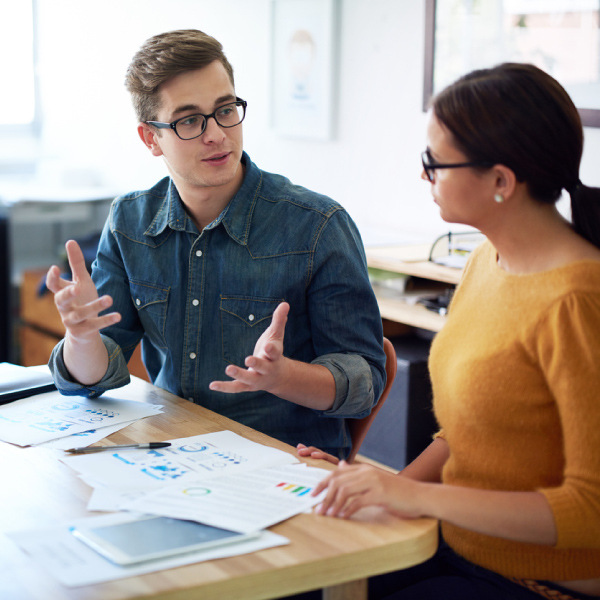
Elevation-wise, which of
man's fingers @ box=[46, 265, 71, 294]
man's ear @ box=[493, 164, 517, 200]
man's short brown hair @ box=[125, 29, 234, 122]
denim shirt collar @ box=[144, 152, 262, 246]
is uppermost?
man's short brown hair @ box=[125, 29, 234, 122]

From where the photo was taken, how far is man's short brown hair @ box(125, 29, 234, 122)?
1591 millimetres

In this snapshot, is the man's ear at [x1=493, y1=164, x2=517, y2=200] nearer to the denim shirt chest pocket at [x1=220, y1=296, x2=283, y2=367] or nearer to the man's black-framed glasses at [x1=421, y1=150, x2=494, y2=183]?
the man's black-framed glasses at [x1=421, y1=150, x2=494, y2=183]

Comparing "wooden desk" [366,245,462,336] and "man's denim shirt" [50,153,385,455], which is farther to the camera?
"wooden desk" [366,245,462,336]

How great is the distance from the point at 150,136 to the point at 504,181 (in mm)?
887

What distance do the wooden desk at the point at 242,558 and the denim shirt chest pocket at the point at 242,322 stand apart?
44 cm

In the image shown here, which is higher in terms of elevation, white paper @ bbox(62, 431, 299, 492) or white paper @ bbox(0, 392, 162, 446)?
white paper @ bbox(62, 431, 299, 492)

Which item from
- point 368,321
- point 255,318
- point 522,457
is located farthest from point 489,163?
point 255,318

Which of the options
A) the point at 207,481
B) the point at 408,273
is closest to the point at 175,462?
the point at 207,481

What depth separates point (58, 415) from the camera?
56.2 inches

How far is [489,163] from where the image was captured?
1.09 m

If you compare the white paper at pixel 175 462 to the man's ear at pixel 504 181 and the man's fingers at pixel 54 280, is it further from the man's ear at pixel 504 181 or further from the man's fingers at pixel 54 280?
the man's ear at pixel 504 181

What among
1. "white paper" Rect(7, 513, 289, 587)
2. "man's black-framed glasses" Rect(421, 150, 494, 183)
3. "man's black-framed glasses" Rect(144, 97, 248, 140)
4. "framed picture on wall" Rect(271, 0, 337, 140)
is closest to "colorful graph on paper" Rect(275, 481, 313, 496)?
"white paper" Rect(7, 513, 289, 587)

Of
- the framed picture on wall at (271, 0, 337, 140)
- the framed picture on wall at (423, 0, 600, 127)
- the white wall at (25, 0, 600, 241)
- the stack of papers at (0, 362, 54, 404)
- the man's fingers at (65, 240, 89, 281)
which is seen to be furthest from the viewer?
the framed picture on wall at (271, 0, 337, 140)

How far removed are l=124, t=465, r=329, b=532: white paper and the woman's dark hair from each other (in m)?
0.49
